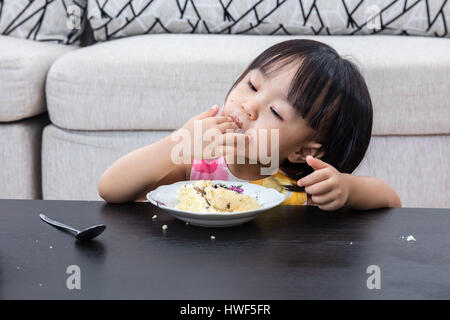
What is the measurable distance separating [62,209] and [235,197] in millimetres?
266

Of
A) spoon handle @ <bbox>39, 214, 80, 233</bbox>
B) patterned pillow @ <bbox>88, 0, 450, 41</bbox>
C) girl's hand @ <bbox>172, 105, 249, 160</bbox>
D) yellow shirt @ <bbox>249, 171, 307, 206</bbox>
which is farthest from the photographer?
patterned pillow @ <bbox>88, 0, 450, 41</bbox>

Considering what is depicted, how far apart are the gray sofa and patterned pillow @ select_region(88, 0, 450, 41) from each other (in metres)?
0.26

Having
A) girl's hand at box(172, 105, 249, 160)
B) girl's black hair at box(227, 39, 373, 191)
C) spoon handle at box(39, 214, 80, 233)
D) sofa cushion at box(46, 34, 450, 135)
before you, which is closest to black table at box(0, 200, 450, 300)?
spoon handle at box(39, 214, 80, 233)

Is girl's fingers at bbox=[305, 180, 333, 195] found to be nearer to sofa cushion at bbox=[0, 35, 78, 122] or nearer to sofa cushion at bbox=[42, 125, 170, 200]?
sofa cushion at bbox=[42, 125, 170, 200]

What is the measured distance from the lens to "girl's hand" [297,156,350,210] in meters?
0.91

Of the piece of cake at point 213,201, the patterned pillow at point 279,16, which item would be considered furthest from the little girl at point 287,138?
the patterned pillow at point 279,16

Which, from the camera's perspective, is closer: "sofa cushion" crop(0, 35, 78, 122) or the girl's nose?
the girl's nose

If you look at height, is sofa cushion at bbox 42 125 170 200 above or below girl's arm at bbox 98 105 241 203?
below

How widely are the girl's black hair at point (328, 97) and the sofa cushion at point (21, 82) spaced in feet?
2.52

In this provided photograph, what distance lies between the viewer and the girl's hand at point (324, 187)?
912 mm

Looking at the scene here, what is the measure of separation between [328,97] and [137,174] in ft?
1.26

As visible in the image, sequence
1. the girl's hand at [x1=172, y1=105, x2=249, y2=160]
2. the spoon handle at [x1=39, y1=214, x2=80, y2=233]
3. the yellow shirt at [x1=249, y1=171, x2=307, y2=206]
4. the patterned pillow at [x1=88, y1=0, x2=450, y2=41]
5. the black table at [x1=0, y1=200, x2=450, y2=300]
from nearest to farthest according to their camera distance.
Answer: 1. the black table at [x1=0, y1=200, x2=450, y2=300]
2. the spoon handle at [x1=39, y1=214, x2=80, y2=233]
3. the girl's hand at [x1=172, y1=105, x2=249, y2=160]
4. the yellow shirt at [x1=249, y1=171, x2=307, y2=206]
5. the patterned pillow at [x1=88, y1=0, x2=450, y2=41]

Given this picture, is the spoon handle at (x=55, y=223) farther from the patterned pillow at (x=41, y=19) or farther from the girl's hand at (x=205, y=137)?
the patterned pillow at (x=41, y=19)

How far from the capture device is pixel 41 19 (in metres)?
1.92
